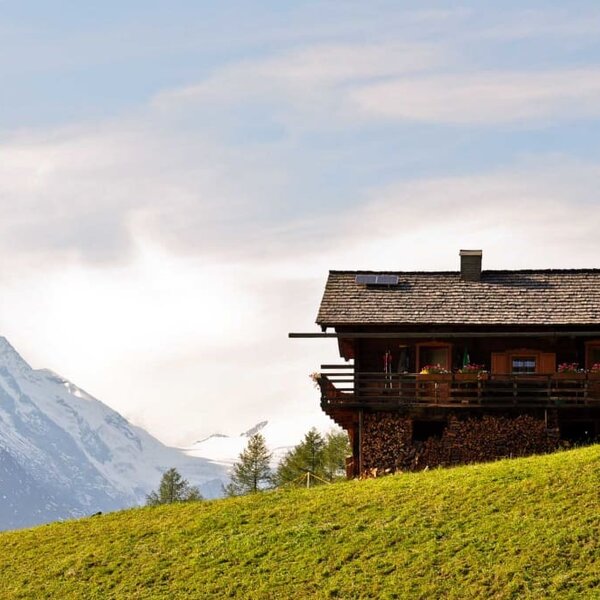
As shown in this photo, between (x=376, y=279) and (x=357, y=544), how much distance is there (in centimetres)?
1900

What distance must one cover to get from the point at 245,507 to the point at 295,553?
682cm

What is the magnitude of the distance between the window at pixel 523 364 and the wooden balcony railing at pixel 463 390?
1573 mm

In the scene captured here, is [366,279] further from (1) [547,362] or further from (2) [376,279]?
(1) [547,362]

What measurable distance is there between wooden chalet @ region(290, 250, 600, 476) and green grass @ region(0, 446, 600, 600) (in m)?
4.90

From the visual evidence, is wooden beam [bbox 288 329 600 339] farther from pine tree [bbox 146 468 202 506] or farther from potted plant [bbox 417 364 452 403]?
pine tree [bbox 146 468 202 506]

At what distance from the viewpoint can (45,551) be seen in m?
46.6

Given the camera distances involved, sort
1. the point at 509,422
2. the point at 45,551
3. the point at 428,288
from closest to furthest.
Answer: the point at 45,551 < the point at 509,422 < the point at 428,288

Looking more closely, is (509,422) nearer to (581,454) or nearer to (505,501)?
(581,454)

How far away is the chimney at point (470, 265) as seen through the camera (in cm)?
5879

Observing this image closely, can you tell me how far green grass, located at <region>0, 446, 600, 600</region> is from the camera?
37125 millimetres

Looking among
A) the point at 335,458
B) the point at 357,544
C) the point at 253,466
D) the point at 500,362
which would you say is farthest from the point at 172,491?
the point at 357,544

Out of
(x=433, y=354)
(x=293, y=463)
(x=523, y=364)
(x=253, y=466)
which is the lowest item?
(x=523, y=364)

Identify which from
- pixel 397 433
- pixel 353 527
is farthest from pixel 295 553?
pixel 397 433

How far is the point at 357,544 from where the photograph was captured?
40.8 metres
